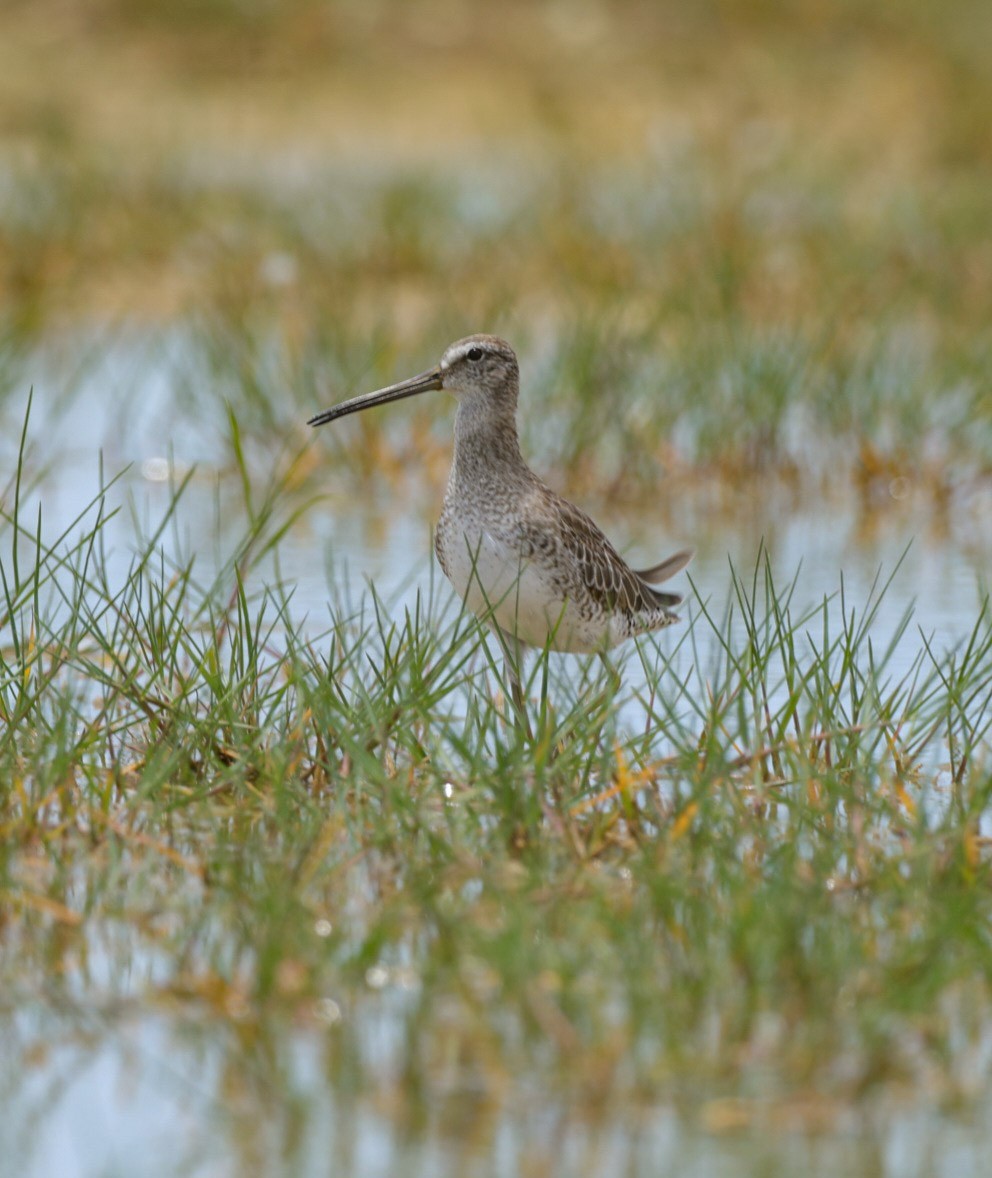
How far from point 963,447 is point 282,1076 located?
5.39 meters

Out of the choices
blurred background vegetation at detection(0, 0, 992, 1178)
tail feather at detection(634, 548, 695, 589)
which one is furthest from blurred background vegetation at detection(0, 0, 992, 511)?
tail feather at detection(634, 548, 695, 589)

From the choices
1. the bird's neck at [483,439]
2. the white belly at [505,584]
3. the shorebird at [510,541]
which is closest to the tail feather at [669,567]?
the shorebird at [510,541]

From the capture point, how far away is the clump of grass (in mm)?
3076

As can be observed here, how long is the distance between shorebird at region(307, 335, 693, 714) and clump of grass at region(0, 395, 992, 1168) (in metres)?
0.35

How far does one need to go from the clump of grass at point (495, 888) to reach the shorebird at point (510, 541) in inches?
13.6

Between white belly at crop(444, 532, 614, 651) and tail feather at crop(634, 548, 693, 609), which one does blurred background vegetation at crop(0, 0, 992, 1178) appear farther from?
tail feather at crop(634, 548, 693, 609)

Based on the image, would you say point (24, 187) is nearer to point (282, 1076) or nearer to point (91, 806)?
point (91, 806)

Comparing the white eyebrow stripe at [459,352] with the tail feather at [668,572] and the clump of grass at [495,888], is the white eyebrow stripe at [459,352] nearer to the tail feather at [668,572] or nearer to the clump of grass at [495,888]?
the clump of grass at [495,888]

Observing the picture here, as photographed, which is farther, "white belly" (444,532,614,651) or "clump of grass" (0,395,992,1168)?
"white belly" (444,532,614,651)

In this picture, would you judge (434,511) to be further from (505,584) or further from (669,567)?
(505,584)

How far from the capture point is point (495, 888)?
340cm

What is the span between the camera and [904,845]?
3.96m

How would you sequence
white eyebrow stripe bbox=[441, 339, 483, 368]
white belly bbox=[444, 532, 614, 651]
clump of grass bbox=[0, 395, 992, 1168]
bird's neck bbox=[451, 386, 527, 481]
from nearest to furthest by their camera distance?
1. clump of grass bbox=[0, 395, 992, 1168]
2. white belly bbox=[444, 532, 614, 651]
3. bird's neck bbox=[451, 386, 527, 481]
4. white eyebrow stripe bbox=[441, 339, 483, 368]

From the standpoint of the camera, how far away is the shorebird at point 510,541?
4883 millimetres
